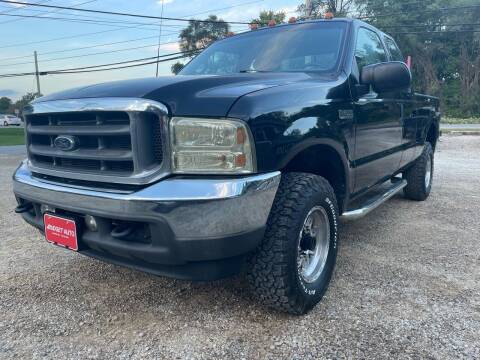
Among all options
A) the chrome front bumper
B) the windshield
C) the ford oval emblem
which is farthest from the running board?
the ford oval emblem

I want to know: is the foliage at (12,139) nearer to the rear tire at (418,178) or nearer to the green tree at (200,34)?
the green tree at (200,34)

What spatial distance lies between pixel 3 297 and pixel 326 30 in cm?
312

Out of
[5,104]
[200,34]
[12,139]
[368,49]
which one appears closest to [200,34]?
[200,34]

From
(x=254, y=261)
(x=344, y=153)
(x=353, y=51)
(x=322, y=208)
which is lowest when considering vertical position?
(x=254, y=261)

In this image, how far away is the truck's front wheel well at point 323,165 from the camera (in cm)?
264

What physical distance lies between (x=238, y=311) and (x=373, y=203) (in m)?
1.61

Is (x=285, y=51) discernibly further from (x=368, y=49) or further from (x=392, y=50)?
(x=392, y=50)

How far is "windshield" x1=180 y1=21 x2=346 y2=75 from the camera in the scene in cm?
320

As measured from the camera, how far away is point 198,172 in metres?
2.04

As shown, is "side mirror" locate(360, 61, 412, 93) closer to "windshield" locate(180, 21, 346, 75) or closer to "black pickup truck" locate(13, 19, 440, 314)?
"black pickup truck" locate(13, 19, 440, 314)

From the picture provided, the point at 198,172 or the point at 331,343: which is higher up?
the point at 198,172

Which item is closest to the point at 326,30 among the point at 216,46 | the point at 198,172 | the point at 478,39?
the point at 216,46

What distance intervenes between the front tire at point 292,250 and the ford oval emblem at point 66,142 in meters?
1.18

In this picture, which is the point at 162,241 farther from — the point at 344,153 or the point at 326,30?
the point at 326,30
